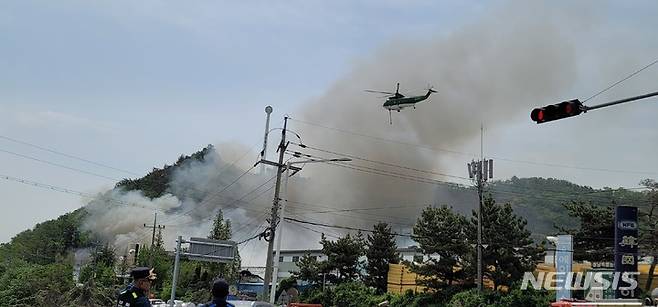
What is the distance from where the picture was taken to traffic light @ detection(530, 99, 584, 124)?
1139 cm

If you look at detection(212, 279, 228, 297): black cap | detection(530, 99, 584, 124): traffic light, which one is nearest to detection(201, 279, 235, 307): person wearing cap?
detection(212, 279, 228, 297): black cap

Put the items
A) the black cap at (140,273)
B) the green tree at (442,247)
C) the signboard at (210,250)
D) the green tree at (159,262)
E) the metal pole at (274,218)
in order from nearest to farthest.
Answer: the black cap at (140,273), the metal pole at (274,218), the signboard at (210,250), the green tree at (442,247), the green tree at (159,262)

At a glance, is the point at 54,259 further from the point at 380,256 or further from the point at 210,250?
the point at 210,250

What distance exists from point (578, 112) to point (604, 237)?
3307cm

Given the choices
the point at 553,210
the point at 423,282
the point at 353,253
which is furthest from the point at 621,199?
the point at 423,282

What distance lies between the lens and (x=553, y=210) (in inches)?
5645

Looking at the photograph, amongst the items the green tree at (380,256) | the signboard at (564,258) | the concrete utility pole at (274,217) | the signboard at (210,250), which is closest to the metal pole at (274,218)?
the concrete utility pole at (274,217)

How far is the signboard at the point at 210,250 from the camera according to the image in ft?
109

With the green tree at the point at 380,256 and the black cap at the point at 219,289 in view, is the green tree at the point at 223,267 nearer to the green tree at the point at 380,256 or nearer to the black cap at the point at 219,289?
the green tree at the point at 380,256

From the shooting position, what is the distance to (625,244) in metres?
27.0

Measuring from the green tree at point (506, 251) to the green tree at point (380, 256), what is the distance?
1251 cm

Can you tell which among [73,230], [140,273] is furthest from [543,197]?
[140,273]

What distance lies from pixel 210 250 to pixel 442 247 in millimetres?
14422

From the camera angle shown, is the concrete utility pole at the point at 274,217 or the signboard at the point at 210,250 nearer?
the concrete utility pole at the point at 274,217
